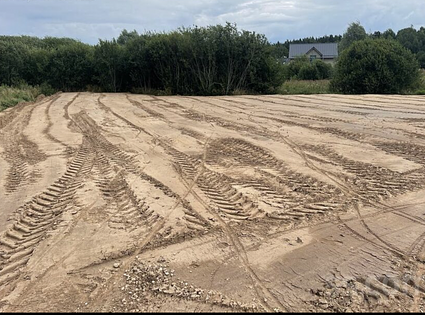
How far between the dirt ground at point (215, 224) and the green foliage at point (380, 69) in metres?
17.3

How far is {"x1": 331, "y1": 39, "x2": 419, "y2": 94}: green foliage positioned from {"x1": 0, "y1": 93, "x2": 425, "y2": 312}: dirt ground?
17280 millimetres

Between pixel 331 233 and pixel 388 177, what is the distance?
2.23 meters

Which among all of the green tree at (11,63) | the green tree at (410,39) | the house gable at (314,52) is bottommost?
the green tree at (11,63)

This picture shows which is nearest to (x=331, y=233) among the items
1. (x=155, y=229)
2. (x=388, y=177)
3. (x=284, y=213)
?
(x=284, y=213)

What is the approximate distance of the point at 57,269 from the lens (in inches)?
129

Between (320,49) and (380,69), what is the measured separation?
54136 mm

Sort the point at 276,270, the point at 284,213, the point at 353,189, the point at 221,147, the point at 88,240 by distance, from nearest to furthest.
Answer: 1. the point at 276,270
2. the point at 88,240
3. the point at 284,213
4. the point at 353,189
5. the point at 221,147

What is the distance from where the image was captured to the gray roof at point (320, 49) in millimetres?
72062

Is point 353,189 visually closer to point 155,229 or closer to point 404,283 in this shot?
point 404,283

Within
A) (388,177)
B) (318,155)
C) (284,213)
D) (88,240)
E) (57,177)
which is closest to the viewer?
(88,240)

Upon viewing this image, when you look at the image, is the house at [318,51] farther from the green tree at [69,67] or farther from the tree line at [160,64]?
the green tree at [69,67]

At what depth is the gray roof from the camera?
236ft

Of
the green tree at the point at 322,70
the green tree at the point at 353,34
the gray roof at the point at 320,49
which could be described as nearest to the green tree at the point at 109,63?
the green tree at the point at 322,70

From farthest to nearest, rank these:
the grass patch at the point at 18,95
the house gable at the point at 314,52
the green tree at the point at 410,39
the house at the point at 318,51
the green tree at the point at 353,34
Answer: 1. the house gable at the point at 314,52
2. the house at the point at 318,51
3. the green tree at the point at 410,39
4. the green tree at the point at 353,34
5. the grass patch at the point at 18,95
